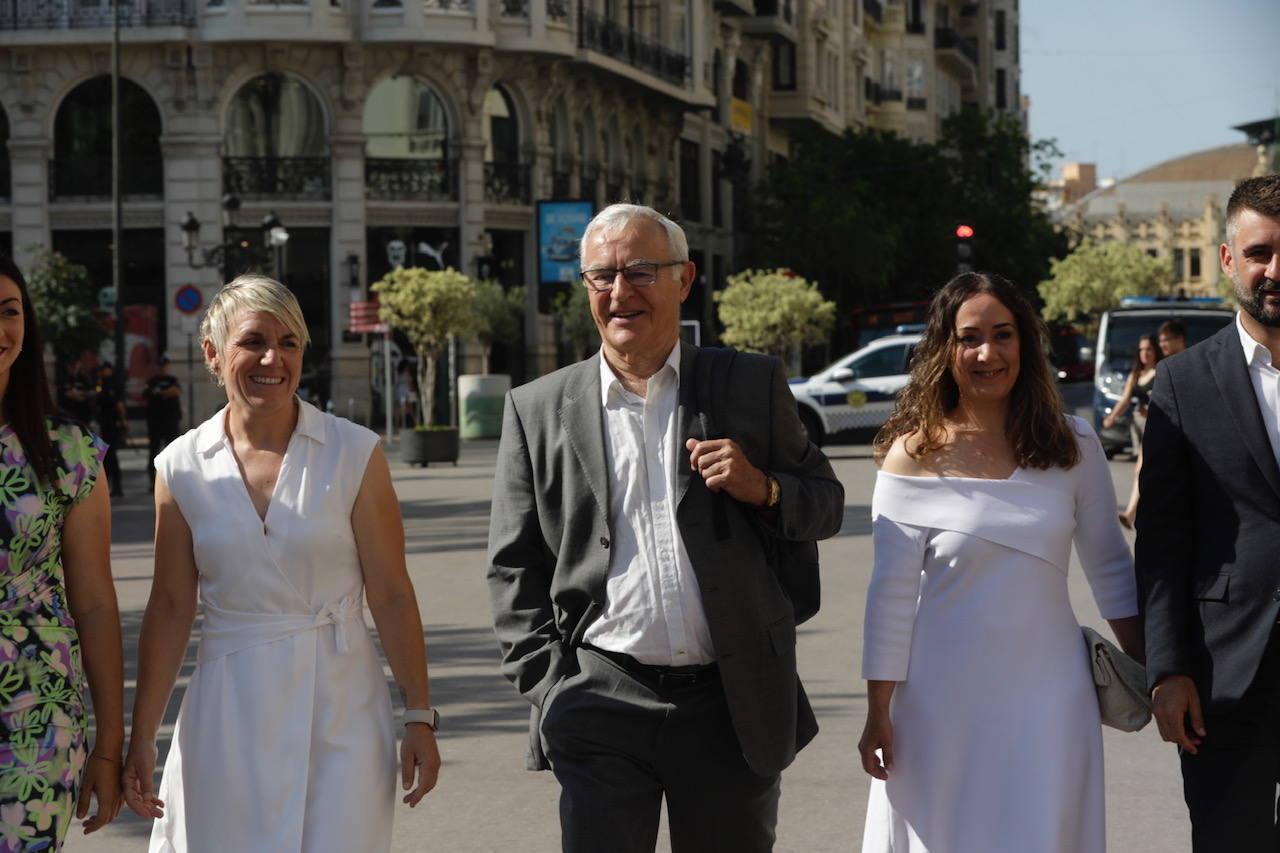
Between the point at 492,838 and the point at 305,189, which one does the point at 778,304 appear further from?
the point at 492,838

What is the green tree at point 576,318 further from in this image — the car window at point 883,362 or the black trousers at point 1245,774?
the black trousers at point 1245,774

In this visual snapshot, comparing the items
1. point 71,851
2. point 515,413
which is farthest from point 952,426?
point 71,851

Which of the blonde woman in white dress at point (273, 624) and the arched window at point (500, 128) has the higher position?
the arched window at point (500, 128)

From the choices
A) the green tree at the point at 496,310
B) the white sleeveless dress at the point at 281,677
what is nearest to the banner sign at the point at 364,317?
the green tree at the point at 496,310

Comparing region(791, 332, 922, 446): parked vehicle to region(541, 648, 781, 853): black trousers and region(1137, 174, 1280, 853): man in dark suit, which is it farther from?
region(541, 648, 781, 853): black trousers

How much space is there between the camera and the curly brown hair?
4809mm

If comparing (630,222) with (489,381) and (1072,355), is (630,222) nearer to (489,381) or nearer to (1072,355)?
(489,381)

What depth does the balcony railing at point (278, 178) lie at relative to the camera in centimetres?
4584

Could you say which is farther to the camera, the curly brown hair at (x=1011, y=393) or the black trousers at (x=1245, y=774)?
the curly brown hair at (x=1011, y=393)

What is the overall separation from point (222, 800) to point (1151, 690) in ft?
6.79

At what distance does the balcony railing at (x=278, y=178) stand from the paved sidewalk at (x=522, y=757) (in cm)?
3011

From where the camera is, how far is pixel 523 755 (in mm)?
8844

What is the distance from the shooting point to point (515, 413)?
492cm

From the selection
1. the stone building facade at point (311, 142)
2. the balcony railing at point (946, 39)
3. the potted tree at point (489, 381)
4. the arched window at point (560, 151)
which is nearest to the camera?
the potted tree at point (489, 381)
